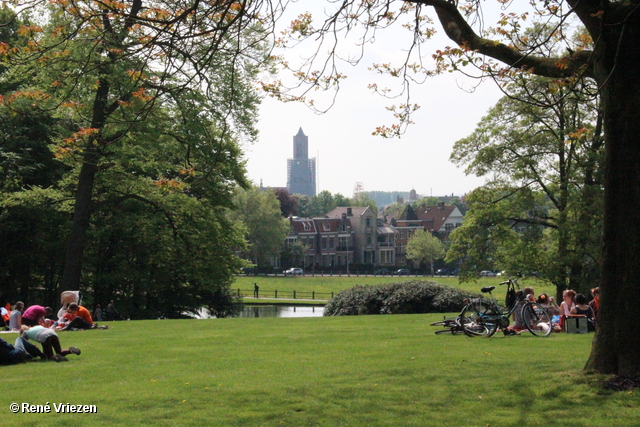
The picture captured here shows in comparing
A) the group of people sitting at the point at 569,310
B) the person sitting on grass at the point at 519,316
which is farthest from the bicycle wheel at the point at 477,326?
the group of people sitting at the point at 569,310

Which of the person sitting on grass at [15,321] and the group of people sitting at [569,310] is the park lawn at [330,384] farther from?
the person sitting on grass at [15,321]

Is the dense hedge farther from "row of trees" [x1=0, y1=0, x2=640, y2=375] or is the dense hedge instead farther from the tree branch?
the tree branch

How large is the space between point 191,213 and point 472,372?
873 inches

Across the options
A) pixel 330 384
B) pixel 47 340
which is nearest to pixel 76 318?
pixel 47 340

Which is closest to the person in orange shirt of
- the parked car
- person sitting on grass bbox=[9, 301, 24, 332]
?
person sitting on grass bbox=[9, 301, 24, 332]

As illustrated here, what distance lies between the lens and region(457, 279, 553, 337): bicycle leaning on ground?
15.4 m

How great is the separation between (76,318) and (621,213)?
600 inches

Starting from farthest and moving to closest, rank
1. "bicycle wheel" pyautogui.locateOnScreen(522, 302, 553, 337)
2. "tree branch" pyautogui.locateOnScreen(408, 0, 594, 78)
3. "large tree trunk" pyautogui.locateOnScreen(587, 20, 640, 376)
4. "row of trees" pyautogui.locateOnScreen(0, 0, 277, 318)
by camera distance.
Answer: "row of trees" pyautogui.locateOnScreen(0, 0, 277, 318), "bicycle wheel" pyautogui.locateOnScreen(522, 302, 553, 337), "tree branch" pyautogui.locateOnScreen(408, 0, 594, 78), "large tree trunk" pyautogui.locateOnScreen(587, 20, 640, 376)

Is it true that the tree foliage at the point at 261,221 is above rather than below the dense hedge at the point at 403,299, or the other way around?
above

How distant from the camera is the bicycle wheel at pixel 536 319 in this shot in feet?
51.0

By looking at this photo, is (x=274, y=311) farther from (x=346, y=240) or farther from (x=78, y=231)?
(x=346, y=240)

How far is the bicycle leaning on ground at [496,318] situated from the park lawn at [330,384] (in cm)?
30

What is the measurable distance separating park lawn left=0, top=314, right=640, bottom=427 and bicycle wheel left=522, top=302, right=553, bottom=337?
493 mm

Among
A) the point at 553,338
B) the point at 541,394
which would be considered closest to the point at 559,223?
the point at 553,338
